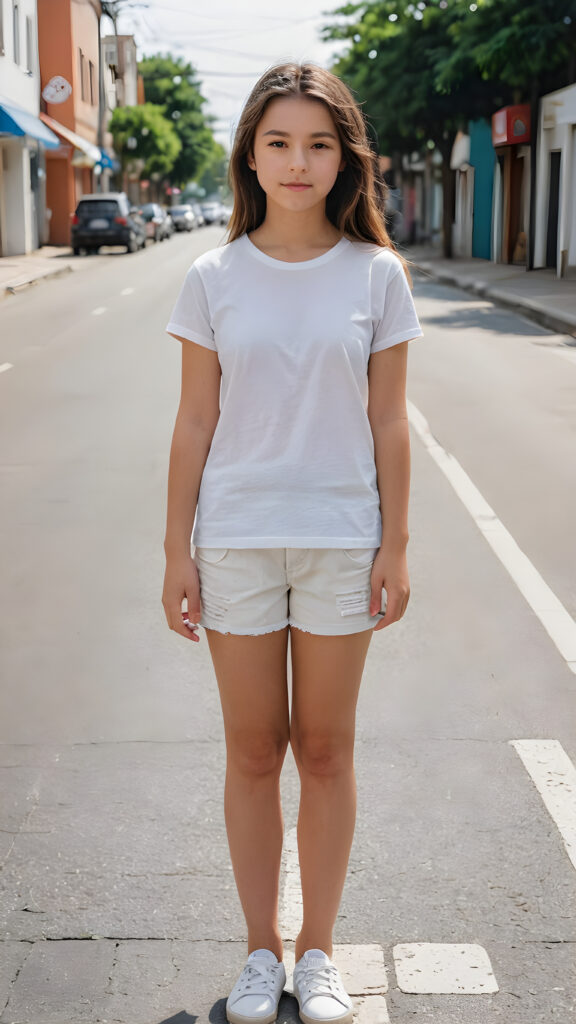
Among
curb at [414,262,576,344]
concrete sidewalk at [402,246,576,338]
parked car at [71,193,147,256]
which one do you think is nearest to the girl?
curb at [414,262,576,344]

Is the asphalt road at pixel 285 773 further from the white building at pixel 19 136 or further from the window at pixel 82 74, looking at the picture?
the window at pixel 82 74

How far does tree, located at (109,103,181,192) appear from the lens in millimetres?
63094

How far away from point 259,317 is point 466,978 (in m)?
1.53

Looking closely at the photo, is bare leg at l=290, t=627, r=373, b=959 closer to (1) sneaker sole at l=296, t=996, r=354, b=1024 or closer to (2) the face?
(1) sneaker sole at l=296, t=996, r=354, b=1024

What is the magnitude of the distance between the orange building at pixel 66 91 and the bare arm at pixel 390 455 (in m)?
40.5

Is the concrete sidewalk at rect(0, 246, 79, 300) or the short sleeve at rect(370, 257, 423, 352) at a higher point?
the short sleeve at rect(370, 257, 423, 352)

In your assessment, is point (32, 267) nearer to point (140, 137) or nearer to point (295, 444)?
point (295, 444)

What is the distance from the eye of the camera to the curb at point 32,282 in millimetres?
24445

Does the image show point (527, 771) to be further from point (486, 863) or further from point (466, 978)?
point (466, 978)

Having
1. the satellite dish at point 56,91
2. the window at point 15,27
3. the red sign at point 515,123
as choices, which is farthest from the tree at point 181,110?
the red sign at point 515,123

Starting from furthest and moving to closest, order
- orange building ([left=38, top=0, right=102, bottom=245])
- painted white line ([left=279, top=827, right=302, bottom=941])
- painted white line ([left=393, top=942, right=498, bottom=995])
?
orange building ([left=38, top=0, right=102, bottom=245]), painted white line ([left=279, top=827, right=302, bottom=941]), painted white line ([left=393, top=942, right=498, bottom=995])

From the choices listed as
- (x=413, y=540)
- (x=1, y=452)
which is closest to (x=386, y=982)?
(x=413, y=540)

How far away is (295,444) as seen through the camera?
2.55 metres

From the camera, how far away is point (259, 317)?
8.24ft
